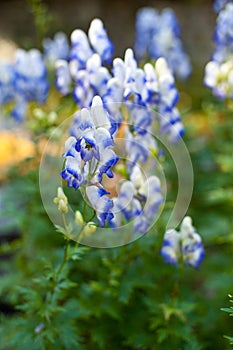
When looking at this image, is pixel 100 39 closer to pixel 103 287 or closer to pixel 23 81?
pixel 23 81

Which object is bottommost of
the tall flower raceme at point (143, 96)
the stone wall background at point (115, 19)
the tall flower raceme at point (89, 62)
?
the tall flower raceme at point (143, 96)

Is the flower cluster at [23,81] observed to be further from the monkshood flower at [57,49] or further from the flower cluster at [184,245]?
the flower cluster at [184,245]

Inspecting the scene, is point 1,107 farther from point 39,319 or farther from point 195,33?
point 195,33

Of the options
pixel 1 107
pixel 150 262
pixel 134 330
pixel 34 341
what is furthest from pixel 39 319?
pixel 1 107

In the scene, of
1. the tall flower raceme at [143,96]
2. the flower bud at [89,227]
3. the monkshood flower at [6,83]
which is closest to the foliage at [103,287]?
the flower bud at [89,227]

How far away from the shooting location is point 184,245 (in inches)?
101

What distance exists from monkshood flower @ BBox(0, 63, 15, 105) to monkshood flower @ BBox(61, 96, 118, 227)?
1.64 meters

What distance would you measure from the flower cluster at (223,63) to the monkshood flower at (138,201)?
894mm

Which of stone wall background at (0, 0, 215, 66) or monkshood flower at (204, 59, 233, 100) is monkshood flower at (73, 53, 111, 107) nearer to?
monkshood flower at (204, 59, 233, 100)

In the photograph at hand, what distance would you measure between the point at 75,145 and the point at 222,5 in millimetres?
2325

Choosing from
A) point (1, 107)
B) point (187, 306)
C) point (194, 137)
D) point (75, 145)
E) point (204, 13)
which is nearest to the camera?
point (75, 145)

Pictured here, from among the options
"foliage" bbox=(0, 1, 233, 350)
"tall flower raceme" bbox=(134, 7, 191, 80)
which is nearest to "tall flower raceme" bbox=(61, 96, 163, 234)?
"foliage" bbox=(0, 1, 233, 350)

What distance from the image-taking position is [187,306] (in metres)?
2.69

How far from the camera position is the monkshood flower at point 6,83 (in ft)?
11.9
